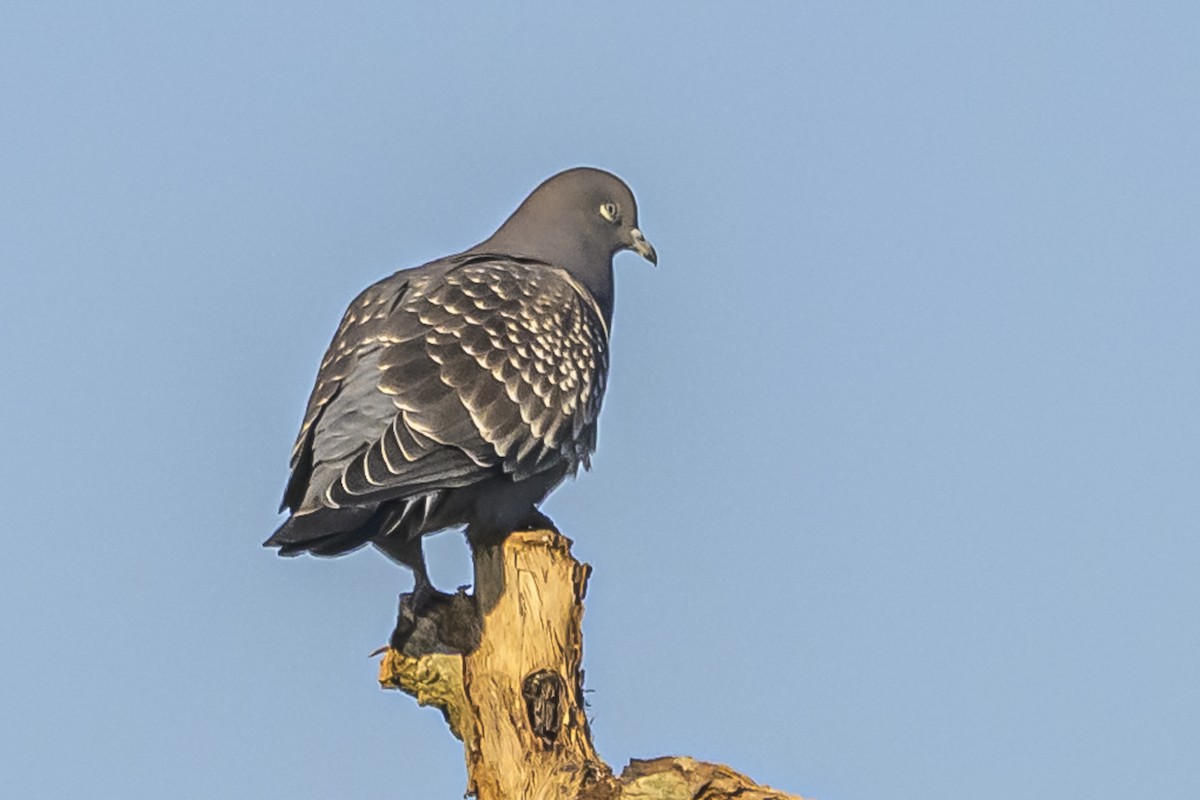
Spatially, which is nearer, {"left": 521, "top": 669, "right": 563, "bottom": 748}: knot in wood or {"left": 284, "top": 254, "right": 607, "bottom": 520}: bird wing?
{"left": 521, "top": 669, "right": 563, "bottom": 748}: knot in wood

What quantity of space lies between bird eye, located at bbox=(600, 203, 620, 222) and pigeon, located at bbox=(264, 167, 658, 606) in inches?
39.0

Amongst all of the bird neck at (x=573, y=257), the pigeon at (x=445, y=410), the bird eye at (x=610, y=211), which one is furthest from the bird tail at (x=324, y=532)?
the bird eye at (x=610, y=211)

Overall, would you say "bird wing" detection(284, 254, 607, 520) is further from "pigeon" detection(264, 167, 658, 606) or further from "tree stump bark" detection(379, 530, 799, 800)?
"tree stump bark" detection(379, 530, 799, 800)

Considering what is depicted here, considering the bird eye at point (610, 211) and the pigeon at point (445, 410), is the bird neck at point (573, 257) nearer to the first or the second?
the bird eye at point (610, 211)

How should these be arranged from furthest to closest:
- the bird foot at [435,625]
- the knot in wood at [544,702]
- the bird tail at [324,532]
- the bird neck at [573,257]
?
the bird neck at [573,257] < the bird foot at [435,625] < the bird tail at [324,532] < the knot in wood at [544,702]

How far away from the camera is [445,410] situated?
8430 millimetres

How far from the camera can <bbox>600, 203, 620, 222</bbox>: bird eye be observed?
1080 cm

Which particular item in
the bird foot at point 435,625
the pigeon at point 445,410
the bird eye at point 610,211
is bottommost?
the bird foot at point 435,625

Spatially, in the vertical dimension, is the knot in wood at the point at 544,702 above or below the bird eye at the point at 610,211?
below

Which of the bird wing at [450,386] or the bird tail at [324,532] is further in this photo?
the bird wing at [450,386]

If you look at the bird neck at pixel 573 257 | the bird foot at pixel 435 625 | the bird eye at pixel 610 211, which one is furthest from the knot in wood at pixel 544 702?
the bird eye at pixel 610 211

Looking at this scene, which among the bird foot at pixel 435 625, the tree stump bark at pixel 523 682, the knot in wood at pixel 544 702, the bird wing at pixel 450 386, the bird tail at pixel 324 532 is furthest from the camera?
the bird wing at pixel 450 386

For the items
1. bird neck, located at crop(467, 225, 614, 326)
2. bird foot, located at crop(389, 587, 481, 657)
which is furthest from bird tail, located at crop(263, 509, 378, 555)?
bird neck, located at crop(467, 225, 614, 326)

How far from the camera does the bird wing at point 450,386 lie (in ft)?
26.8
